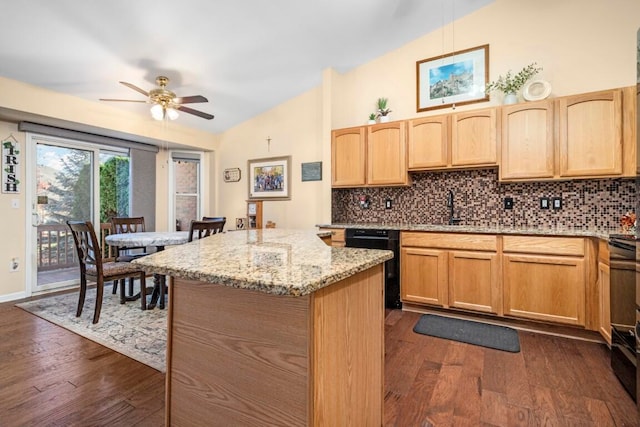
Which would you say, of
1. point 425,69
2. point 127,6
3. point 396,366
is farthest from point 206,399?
point 425,69

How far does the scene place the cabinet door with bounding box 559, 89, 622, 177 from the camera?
2.56 m

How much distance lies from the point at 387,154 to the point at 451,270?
1.46 meters

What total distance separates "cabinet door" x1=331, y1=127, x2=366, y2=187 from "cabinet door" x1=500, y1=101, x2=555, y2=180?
4.85 ft

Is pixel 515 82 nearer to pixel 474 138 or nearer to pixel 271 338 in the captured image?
pixel 474 138

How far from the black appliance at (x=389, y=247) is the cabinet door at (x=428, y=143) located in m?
0.82

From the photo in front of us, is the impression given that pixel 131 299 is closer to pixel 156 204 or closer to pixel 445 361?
pixel 156 204

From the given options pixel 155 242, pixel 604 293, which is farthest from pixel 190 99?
pixel 604 293

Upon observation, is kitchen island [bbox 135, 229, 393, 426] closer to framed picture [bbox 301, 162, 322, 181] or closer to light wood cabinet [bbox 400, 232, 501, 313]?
light wood cabinet [bbox 400, 232, 501, 313]

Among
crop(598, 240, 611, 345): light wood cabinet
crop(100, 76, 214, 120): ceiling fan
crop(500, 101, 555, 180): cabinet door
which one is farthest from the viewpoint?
crop(100, 76, 214, 120): ceiling fan

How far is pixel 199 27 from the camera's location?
9.10ft

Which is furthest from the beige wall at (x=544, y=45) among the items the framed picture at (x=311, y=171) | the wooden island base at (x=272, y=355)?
the wooden island base at (x=272, y=355)

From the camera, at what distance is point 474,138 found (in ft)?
10.2

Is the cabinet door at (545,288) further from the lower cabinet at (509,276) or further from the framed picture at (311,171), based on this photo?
the framed picture at (311,171)

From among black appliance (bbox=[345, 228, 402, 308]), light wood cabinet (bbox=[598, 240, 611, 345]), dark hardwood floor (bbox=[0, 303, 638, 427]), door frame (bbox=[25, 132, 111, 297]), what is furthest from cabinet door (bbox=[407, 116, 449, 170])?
door frame (bbox=[25, 132, 111, 297])
